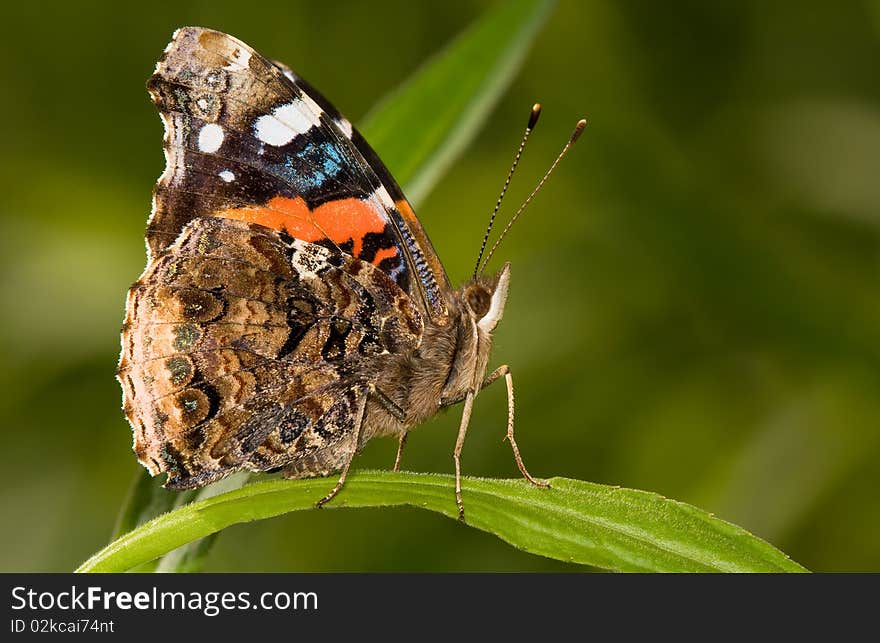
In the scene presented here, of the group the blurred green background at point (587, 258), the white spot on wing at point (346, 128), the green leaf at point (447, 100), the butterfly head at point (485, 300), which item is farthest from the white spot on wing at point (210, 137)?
the blurred green background at point (587, 258)

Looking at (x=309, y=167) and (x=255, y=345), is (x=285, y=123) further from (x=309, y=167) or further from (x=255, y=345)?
(x=255, y=345)

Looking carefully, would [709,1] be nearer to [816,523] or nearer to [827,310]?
[827,310]

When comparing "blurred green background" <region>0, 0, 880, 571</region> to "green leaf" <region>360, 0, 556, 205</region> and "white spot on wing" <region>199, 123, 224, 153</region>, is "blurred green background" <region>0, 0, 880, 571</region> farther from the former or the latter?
"white spot on wing" <region>199, 123, 224, 153</region>

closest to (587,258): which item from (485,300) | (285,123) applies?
(485,300)

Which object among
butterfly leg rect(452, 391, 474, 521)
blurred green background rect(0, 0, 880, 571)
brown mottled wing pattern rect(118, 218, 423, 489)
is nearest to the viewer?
butterfly leg rect(452, 391, 474, 521)

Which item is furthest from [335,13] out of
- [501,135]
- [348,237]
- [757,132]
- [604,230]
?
[348,237]

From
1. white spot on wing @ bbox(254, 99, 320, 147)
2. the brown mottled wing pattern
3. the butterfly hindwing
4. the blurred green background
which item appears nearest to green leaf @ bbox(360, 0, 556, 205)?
the butterfly hindwing
